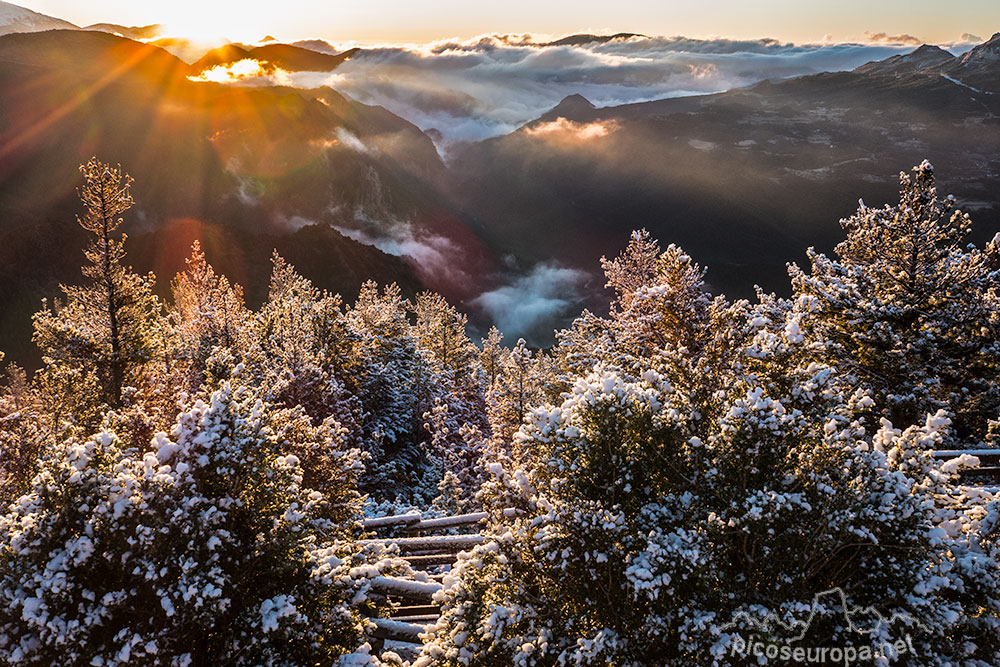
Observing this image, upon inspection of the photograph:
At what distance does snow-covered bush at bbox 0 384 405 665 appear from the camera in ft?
19.4

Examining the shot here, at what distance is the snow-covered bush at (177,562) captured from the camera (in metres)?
5.93

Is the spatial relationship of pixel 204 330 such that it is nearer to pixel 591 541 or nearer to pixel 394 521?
pixel 394 521

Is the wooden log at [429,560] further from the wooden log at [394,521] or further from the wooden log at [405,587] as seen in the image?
the wooden log at [405,587]

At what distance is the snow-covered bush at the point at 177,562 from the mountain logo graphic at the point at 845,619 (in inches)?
172

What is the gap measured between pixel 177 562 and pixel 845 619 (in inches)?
273

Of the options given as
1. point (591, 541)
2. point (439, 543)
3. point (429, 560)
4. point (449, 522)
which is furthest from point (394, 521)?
point (591, 541)

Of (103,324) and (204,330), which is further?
(204,330)

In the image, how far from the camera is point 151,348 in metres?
20.9

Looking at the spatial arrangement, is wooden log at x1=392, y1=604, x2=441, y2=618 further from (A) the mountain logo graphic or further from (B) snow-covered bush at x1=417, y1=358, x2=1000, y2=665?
(A) the mountain logo graphic

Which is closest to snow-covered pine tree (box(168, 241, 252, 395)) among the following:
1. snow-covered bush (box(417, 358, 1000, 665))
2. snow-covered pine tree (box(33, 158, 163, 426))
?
snow-covered pine tree (box(33, 158, 163, 426))

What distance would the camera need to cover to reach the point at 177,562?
6133 millimetres

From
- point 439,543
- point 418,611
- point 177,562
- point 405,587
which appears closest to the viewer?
point 177,562

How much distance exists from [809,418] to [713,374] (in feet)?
4.49

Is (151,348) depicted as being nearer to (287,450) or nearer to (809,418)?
(287,450)
